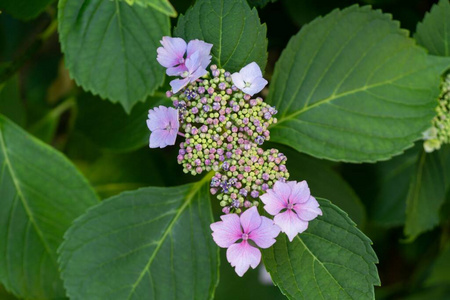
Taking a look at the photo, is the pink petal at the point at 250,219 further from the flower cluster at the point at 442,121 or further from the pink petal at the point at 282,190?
the flower cluster at the point at 442,121

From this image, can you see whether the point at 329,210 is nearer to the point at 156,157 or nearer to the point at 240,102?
the point at 240,102

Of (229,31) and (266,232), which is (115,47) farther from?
(266,232)

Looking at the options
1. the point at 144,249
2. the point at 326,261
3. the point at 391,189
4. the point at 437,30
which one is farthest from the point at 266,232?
the point at 391,189

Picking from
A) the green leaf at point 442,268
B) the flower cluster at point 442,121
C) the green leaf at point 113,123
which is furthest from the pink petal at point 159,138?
the green leaf at point 442,268

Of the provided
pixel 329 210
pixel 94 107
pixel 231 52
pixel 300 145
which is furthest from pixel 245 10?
pixel 94 107

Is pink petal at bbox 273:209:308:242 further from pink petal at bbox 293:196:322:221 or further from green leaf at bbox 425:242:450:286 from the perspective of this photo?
green leaf at bbox 425:242:450:286

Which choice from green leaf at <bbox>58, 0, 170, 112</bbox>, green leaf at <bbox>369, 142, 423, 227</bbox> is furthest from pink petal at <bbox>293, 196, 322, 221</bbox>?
green leaf at <bbox>369, 142, 423, 227</bbox>
